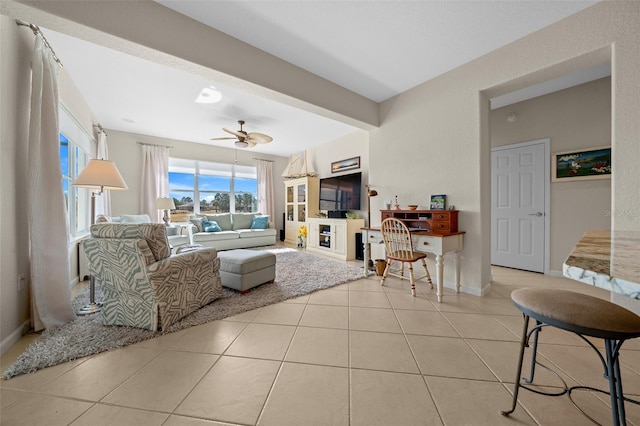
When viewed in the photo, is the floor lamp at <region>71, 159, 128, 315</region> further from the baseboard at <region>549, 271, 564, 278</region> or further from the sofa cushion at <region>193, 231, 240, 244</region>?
the baseboard at <region>549, 271, 564, 278</region>

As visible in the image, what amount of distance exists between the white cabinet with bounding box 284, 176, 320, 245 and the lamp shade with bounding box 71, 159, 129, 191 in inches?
141

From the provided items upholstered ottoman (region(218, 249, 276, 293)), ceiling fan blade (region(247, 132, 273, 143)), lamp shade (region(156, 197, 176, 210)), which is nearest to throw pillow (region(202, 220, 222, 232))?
lamp shade (region(156, 197, 176, 210))

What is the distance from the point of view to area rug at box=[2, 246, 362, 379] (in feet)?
4.72

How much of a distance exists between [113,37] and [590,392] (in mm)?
3593

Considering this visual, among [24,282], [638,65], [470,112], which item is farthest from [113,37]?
[638,65]

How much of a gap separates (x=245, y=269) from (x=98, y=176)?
1.63 metres

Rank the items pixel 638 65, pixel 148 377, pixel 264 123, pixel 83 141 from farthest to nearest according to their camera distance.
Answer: pixel 264 123 < pixel 83 141 < pixel 638 65 < pixel 148 377

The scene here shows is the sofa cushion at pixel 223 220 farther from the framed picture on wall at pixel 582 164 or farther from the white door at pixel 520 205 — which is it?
the framed picture on wall at pixel 582 164

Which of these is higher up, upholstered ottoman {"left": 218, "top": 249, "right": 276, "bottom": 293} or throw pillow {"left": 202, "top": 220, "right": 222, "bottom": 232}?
throw pillow {"left": 202, "top": 220, "right": 222, "bottom": 232}

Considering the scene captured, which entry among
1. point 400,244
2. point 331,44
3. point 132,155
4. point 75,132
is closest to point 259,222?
point 132,155

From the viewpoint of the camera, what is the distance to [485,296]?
8.07ft

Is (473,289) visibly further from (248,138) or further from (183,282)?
(248,138)

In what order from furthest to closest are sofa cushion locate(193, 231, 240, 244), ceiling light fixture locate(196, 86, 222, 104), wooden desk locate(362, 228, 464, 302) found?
1. sofa cushion locate(193, 231, 240, 244)
2. ceiling light fixture locate(196, 86, 222, 104)
3. wooden desk locate(362, 228, 464, 302)

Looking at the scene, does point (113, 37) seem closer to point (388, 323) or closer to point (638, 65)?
point (388, 323)
